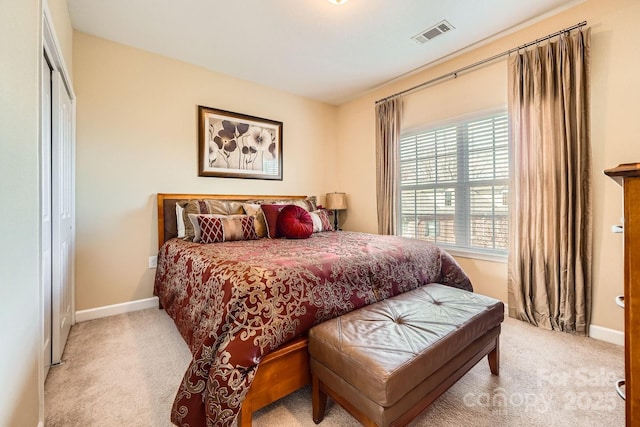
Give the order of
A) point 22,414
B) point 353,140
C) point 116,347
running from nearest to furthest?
1. point 22,414
2. point 116,347
3. point 353,140

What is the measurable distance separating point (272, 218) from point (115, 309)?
5.64 ft

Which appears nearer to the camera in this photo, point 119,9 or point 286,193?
point 119,9

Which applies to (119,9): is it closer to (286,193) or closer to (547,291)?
(286,193)

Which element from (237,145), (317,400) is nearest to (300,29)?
(237,145)

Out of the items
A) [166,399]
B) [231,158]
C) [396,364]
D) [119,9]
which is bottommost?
[166,399]

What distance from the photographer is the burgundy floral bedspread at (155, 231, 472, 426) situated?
1.14 meters

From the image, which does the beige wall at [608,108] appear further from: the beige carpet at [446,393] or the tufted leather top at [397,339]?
the tufted leather top at [397,339]

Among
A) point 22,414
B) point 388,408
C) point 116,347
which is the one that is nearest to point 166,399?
point 22,414

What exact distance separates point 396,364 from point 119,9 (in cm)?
314

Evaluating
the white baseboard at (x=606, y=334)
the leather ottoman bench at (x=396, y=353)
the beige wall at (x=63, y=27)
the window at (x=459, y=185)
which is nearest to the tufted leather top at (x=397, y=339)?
the leather ottoman bench at (x=396, y=353)

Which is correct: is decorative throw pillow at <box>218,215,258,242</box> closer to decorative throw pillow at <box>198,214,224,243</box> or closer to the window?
decorative throw pillow at <box>198,214,224,243</box>

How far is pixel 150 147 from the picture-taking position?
277cm

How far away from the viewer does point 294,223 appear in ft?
8.70

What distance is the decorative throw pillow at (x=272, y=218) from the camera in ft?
8.97
